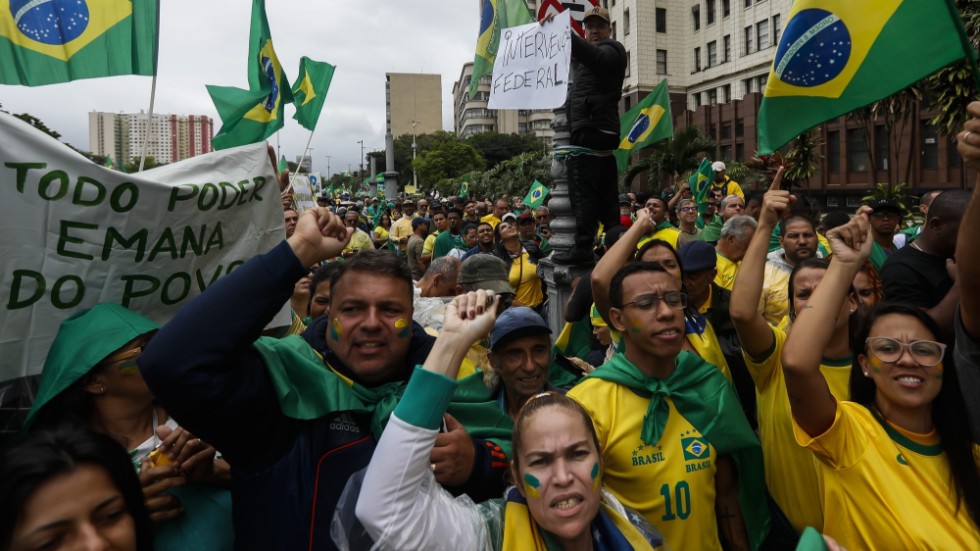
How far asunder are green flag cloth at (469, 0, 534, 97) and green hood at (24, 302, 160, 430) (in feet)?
15.9

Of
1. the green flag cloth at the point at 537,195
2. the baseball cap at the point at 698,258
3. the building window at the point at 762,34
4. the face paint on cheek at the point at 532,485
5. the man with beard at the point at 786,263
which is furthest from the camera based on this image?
the building window at the point at 762,34

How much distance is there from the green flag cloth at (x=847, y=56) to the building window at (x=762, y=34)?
142 ft

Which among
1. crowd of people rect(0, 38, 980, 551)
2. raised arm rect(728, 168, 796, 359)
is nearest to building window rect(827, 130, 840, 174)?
crowd of people rect(0, 38, 980, 551)

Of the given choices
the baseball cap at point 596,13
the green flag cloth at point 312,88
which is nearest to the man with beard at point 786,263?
the baseball cap at point 596,13

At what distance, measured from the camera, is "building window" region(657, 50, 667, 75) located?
47750 mm

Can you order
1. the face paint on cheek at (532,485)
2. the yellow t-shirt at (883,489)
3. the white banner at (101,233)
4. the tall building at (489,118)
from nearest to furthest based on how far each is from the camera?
the face paint on cheek at (532,485) → the yellow t-shirt at (883,489) → the white banner at (101,233) → the tall building at (489,118)

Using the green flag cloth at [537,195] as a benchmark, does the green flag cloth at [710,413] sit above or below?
below

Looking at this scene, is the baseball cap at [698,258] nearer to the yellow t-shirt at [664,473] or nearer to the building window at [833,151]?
the yellow t-shirt at [664,473]

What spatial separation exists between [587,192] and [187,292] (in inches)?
148

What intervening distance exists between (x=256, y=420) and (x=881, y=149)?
3579 centimetres

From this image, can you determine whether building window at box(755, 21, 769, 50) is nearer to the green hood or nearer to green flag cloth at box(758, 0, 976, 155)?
green flag cloth at box(758, 0, 976, 155)

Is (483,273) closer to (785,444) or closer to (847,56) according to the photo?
(785,444)

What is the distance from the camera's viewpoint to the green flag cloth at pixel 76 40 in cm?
347

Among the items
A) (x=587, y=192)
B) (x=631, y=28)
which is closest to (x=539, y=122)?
(x=631, y=28)
